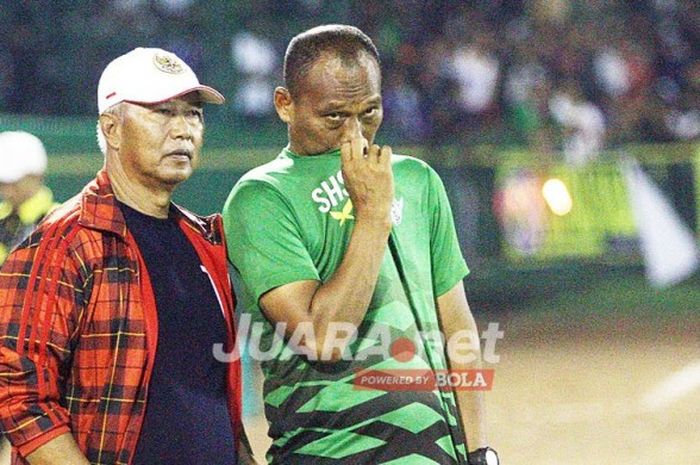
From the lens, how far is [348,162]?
3.53 m

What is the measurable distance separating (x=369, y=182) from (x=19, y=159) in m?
4.70

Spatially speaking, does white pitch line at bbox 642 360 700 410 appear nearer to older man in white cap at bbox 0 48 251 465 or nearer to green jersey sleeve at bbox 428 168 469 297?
green jersey sleeve at bbox 428 168 469 297

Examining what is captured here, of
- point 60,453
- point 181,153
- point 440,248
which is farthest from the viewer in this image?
point 440,248

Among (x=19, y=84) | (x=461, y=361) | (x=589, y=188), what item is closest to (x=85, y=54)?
(x=19, y=84)

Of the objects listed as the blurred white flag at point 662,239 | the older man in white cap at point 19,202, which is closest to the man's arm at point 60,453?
the older man in white cap at point 19,202

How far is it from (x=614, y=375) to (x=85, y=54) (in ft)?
22.0

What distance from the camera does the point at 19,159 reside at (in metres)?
7.77

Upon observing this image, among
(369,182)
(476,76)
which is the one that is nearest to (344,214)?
(369,182)

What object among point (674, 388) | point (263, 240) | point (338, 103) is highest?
point (338, 103)

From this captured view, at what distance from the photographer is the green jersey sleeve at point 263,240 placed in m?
3.52

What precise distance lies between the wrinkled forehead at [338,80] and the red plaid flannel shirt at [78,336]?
2.17ft

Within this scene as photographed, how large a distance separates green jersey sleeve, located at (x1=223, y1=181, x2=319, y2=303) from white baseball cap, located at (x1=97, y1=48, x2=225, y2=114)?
34 cm

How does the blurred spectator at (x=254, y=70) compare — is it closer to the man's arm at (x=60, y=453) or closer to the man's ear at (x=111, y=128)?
the man's ear at (x=111, y=128)

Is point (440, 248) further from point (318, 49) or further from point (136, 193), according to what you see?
point (136, 193)
